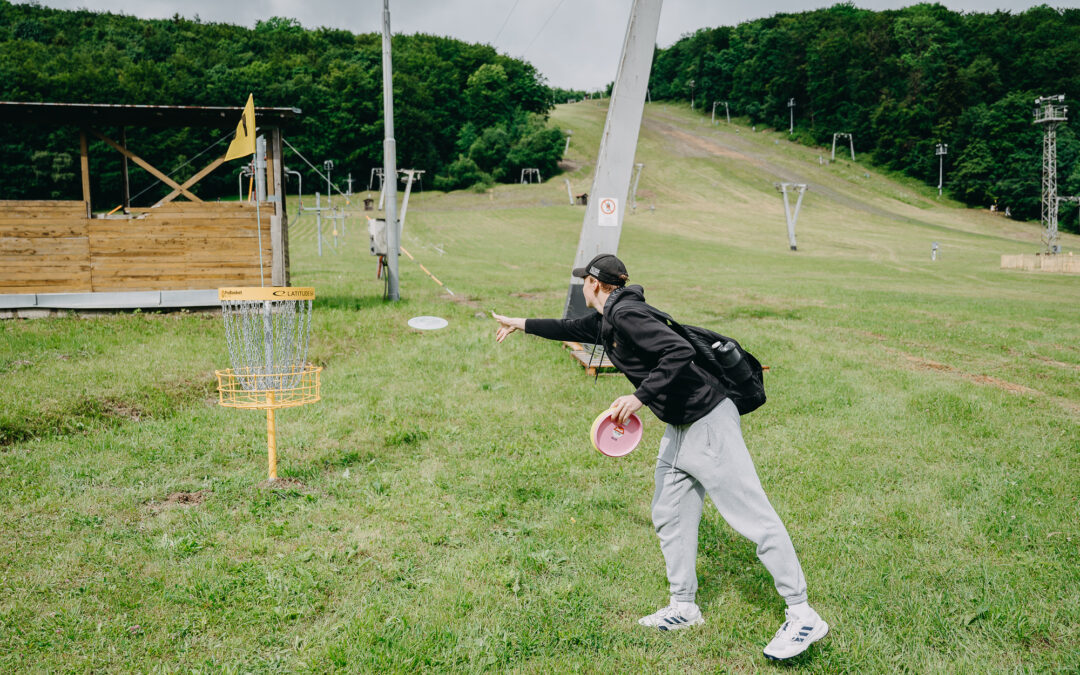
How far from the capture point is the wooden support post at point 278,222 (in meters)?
14.7

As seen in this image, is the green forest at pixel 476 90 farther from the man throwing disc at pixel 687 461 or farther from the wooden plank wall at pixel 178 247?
the man throwing disc at pixel 687 461

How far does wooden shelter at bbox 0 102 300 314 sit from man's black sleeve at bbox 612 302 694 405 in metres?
12.4

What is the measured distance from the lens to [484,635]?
395cm

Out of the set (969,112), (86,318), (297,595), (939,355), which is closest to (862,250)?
(939,355)

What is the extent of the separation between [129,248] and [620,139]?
11066 millimetres

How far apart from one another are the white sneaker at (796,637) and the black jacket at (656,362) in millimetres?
1258

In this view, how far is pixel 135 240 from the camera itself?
14.6 metres

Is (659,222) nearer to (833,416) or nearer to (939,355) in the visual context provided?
A: (939,355)

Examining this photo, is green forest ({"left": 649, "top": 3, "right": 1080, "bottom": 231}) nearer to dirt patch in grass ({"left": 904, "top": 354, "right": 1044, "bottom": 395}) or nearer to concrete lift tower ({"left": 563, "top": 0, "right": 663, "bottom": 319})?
dirt patch in grass ({"left": 904, "top": 354, "right": 1044, "bottom": 395})

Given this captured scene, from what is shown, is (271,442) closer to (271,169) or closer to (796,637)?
(796,637)

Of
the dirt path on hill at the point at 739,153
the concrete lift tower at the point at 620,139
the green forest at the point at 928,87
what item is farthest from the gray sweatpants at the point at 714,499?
the green forest at the point at 928,87

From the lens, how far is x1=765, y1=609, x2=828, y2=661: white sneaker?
3.67 meters

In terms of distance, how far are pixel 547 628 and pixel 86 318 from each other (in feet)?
45.4

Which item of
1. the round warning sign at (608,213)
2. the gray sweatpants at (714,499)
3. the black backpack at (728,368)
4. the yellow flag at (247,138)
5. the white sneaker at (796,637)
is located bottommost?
the white sneaker at (796,637)
